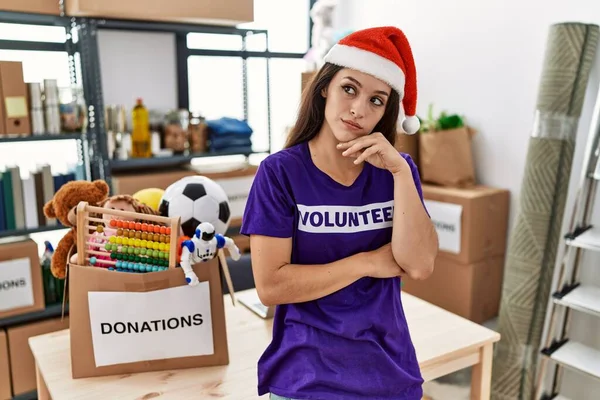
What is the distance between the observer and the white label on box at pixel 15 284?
2355 millimetres

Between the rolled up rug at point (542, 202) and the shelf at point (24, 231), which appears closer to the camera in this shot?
the rolled up rug at point (542, 202)

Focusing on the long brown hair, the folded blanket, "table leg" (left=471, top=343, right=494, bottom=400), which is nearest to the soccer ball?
the long brown hair

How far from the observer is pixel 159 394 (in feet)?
3.83

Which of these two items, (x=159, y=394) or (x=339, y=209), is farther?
(x=159, y=394)

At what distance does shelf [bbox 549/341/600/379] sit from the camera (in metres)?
1.94

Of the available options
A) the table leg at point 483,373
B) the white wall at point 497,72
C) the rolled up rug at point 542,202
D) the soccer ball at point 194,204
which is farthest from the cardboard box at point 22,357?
→ the white wall at point 497,72

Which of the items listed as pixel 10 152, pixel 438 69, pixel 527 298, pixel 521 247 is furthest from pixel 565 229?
pixel 10 152

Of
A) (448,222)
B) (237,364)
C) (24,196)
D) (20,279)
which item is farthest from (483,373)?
(24,196)

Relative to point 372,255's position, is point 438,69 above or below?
above

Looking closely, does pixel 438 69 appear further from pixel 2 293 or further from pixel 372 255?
pixel 2 293

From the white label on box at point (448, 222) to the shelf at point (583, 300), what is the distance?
68 cm

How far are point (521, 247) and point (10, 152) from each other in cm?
265

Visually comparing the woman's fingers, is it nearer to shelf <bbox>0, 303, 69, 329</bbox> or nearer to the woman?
the woman

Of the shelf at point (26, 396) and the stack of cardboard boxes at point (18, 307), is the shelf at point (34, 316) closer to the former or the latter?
the stack of cardboard boxes at point (18, 307)
